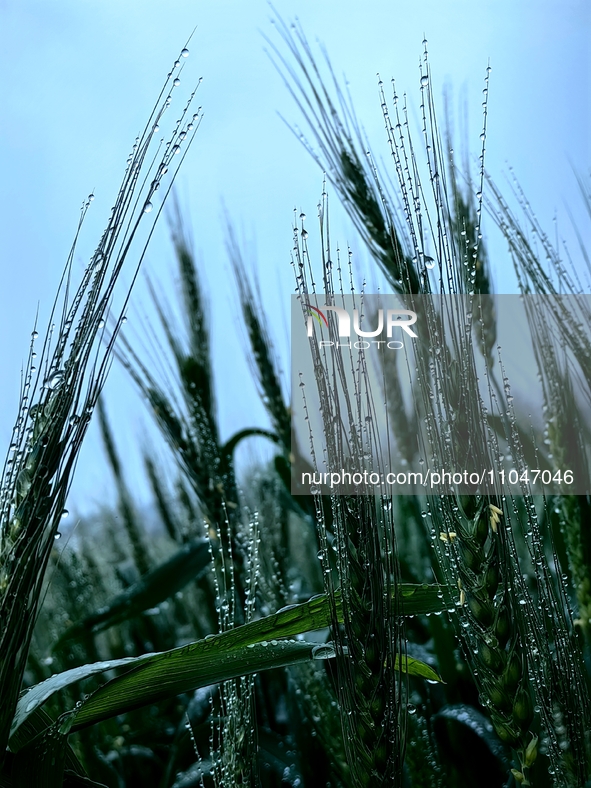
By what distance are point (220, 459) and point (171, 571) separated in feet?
0.46

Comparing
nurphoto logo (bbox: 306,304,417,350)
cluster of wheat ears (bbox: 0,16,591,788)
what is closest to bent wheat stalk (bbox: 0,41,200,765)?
cluster of wheat ears (bbox: 0,16,591,788)

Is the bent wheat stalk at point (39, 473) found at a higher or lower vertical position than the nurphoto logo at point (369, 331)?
lower

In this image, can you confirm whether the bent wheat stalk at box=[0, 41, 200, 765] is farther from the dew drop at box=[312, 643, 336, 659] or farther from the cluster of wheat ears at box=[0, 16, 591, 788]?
the dew drop at box=[312, 643, 336, 659]

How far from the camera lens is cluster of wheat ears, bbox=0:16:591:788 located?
0.40 meters

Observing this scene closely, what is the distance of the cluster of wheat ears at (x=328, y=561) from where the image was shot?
1.31ft

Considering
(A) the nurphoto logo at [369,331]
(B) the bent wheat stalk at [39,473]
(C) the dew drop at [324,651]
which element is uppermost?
(A) the nurphoto logo at [369,331]

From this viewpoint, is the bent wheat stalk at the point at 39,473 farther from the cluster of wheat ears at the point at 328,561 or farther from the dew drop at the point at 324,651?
the dew drop at the point at 324,651

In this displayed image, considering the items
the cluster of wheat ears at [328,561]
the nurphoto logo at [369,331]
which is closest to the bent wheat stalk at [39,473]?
the cluster of wheat ears at [328,561]

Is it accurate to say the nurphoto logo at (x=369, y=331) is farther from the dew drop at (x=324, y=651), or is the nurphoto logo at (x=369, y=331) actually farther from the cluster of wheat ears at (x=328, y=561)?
the dew drop at (x=324, y=651)

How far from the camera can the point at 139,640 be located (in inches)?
37.0

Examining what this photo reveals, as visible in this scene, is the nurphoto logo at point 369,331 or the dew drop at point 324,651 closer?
the dew drop at point 324,651

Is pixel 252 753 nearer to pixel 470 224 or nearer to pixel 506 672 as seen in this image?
pixel 506 672

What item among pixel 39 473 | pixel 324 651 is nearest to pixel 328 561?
pixel 324 651

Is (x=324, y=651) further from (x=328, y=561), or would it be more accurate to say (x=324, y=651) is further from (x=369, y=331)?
(x=369, y=331)
